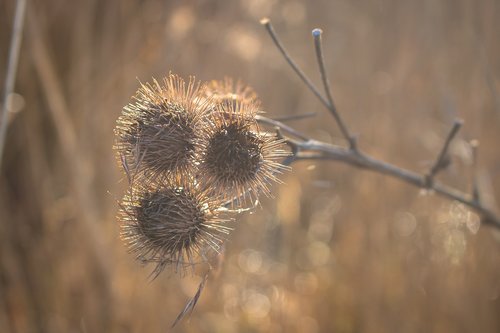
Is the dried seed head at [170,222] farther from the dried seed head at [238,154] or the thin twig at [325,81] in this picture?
the thin twig at [325,81]

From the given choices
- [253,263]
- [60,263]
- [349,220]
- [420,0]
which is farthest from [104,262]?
[420,0]

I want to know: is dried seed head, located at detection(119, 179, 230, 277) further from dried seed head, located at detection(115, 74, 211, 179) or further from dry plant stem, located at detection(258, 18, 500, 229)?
dry plant stem, located at detection(258, 18, 500, 229)

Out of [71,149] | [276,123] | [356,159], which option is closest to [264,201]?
[71,149]

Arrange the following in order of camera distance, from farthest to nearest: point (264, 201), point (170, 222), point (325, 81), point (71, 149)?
point (264, 201) → point (71, 149) → point (325, 81) → point (170, 222)

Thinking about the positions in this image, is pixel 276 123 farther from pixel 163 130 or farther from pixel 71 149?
pixel 71 149

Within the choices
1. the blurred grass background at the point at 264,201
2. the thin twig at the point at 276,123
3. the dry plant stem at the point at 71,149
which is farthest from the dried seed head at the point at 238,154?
the dry plant stem at the point at 71,149

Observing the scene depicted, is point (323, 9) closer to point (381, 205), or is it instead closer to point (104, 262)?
point (381, 205)
